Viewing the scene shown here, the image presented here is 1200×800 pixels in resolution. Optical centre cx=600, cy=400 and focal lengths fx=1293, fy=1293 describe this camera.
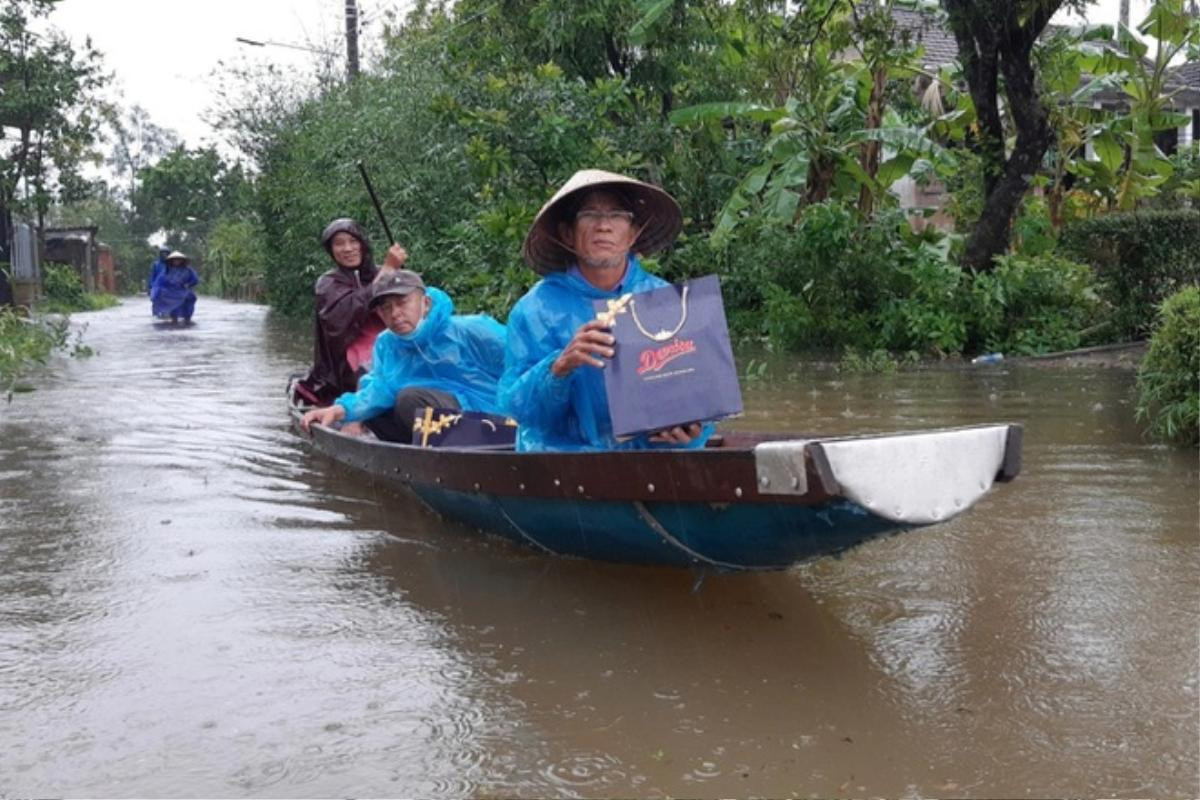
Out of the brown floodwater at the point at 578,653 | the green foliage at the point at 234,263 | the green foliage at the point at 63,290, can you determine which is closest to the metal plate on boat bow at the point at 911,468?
the brown floodwater at the point at 578,653

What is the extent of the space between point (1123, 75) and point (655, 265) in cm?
567

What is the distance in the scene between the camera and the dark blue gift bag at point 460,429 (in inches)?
250

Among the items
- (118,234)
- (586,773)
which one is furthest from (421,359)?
(118,234)

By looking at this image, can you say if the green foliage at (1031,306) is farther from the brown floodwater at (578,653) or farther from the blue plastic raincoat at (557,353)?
the blue plastic raincoat at (557,353)

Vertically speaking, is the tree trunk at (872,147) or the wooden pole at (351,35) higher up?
the wooden pole at (351,35)

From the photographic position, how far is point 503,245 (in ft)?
47.5

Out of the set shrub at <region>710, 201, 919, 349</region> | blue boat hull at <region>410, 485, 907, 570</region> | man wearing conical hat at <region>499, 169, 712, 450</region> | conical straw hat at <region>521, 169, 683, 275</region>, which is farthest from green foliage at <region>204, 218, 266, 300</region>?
man wearing conical hat at <region>499, 169, 712, 450</region>

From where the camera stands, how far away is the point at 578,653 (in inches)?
178

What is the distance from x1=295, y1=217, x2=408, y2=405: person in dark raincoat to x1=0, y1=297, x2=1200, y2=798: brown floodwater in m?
1.49

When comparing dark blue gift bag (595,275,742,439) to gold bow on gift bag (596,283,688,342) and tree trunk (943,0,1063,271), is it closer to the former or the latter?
gold bow on gift bag (596,283,688,342)

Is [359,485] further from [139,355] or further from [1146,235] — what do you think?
[139,355]

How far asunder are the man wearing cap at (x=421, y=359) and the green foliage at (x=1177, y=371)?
3.77 meters

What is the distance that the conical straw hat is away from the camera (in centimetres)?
467

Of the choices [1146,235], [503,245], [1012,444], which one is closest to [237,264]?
[503,245]
